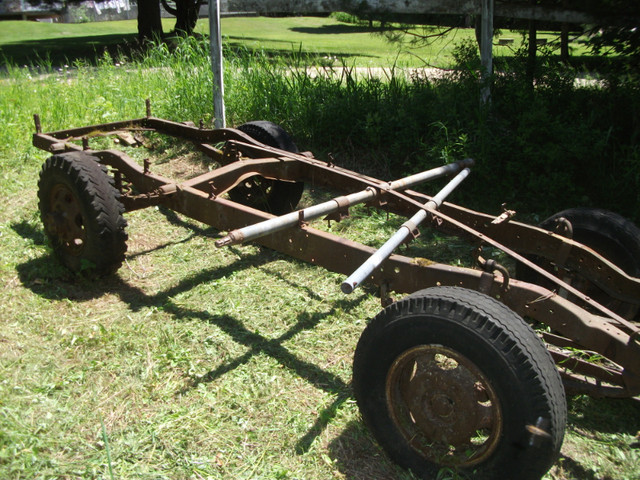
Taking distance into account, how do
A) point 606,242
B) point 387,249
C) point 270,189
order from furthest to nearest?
point 270,189 → point 606,242 → point 387,249

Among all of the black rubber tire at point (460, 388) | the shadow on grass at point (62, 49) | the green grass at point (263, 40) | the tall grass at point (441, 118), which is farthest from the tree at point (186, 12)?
the black rubber tire at point (460, 388)

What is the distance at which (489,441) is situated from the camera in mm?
2537

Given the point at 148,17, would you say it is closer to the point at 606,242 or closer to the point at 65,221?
the point at 65,221

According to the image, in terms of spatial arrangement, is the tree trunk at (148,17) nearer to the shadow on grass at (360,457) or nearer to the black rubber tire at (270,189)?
the black rubber tire at (270,189)

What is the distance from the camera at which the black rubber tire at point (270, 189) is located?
556 cm

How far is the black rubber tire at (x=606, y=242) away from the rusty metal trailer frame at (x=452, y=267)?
0.12m

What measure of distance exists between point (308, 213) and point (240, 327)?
1180 mm

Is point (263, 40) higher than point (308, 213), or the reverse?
point (263, 40)

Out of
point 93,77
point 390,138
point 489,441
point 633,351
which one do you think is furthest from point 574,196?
point 93,77

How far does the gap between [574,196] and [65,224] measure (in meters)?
4.64

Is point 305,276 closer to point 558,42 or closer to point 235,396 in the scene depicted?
point 235,396

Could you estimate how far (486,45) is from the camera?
6230 mm

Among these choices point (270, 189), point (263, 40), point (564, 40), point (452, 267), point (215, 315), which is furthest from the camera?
point (263, 40)

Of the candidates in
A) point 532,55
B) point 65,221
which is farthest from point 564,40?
point 65,221
